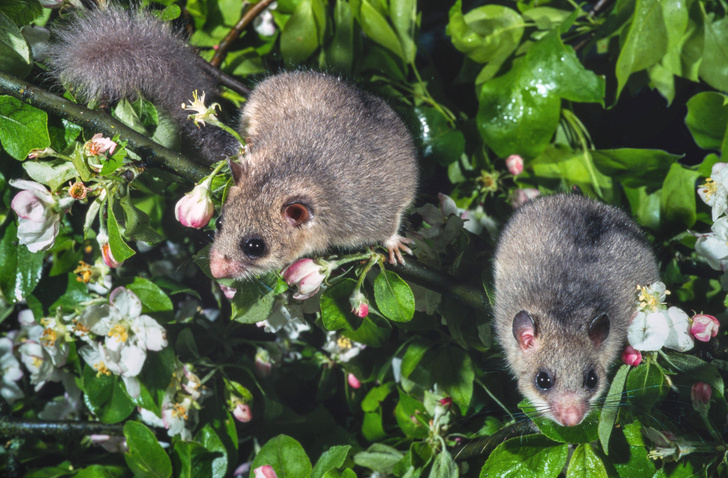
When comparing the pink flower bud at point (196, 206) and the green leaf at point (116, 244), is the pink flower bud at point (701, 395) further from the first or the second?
the green leaf at point (116, 244)

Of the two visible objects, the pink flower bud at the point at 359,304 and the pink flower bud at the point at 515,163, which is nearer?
the pink flower bud at the point at 359,304

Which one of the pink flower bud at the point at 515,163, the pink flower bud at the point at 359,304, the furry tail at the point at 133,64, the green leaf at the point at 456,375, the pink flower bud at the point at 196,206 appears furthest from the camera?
the pink flower bud at the point at 515,163

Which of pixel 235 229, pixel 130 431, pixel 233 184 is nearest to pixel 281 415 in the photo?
pixel 130 431

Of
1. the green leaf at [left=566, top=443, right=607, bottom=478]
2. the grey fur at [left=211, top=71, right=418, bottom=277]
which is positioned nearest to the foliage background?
the green leaf at [left=566, top=443, right=607, bottom=478]

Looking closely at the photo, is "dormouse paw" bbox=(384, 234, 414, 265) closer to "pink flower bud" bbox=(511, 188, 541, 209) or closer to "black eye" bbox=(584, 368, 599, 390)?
"pink flower bud" bbox=(511, 188, 541, 209)

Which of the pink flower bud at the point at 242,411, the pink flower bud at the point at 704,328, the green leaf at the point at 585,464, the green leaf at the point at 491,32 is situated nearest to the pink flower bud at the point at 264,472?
the pink flower bud at the point at 242,411

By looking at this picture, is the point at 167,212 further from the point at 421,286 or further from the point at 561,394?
the point at 561,394
